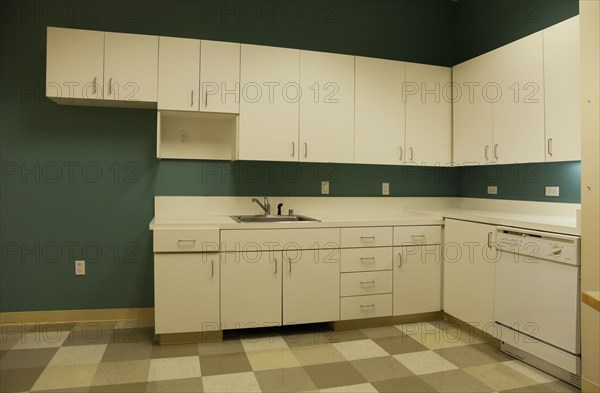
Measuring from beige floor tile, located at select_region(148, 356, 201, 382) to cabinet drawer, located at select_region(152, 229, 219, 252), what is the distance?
27.6 inches

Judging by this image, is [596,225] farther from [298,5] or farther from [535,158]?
[298,5]

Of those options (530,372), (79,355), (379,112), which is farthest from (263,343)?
(379,112)

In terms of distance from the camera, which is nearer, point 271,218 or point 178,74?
point 178,74

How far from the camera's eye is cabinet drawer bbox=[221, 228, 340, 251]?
3.04 metres

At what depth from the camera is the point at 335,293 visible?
3.25 m

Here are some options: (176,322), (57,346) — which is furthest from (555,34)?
(57,346)

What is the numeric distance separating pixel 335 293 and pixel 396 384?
0.90 meters

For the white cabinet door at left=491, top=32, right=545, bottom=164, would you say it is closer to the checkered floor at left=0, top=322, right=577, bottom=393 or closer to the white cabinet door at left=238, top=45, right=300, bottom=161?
the checkered floor at left=0, top=322, right=577, bottom=393

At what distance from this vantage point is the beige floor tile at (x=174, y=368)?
2531 millimetres

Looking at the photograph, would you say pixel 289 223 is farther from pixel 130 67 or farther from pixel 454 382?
pixel 130 67

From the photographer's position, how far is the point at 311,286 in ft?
10.5

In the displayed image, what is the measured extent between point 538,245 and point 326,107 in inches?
72.1

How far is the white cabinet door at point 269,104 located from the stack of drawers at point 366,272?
83 cm

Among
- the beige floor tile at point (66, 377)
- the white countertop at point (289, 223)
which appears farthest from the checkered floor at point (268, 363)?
the white countertop at point (289, 223)
